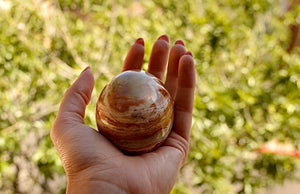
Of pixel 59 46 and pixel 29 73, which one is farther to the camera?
pixel 59 46

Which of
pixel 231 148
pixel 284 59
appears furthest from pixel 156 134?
pixel 284 59

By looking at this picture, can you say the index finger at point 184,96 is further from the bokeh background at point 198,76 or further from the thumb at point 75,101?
the thumb at point 75,101

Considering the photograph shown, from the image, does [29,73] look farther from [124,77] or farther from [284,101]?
[284,101]

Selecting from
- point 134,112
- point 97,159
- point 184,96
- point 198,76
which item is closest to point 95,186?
point 97,159

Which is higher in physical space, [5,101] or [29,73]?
[29,73]

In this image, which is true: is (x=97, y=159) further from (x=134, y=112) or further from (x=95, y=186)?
(x=134, y=112)

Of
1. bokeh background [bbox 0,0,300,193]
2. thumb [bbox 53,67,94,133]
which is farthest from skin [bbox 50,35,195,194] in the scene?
bokeh background [bbox 0,0,300,193]

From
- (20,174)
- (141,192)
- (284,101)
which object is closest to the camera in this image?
(141,192)
